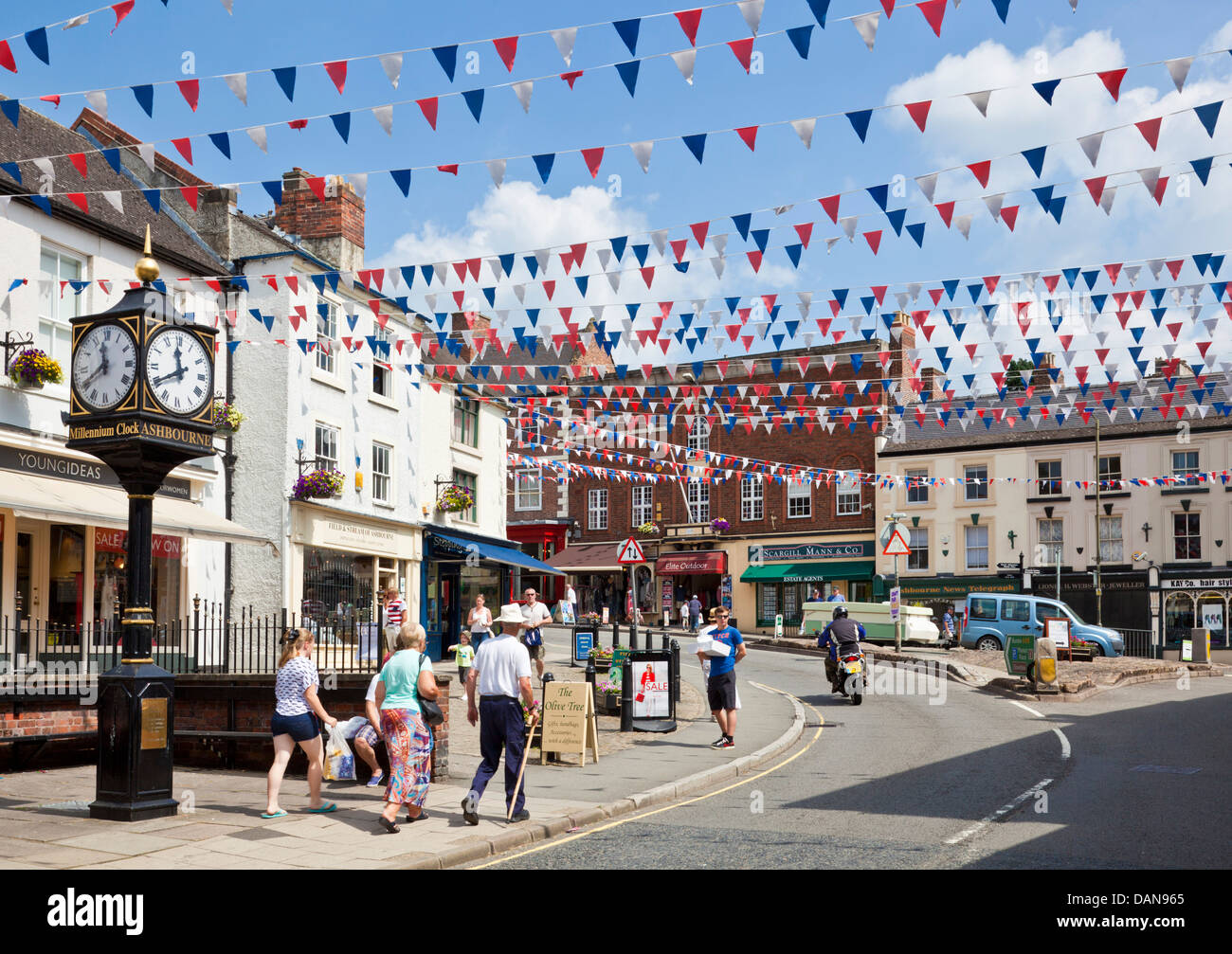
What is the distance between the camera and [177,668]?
17.8 m

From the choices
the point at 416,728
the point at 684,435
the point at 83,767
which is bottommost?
the point at 83,767

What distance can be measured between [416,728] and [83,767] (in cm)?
578

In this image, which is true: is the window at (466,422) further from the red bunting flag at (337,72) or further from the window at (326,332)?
the red bunting flag at (337,72)

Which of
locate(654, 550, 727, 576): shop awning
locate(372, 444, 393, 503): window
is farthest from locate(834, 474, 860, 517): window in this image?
locate(372, 444, 393, 503): window

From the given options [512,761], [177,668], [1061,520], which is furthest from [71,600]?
[1061,520]

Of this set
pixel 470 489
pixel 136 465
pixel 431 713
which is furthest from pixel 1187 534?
pixel 136 465

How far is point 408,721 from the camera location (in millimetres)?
9438

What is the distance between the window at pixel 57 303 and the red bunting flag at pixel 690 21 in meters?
12.1

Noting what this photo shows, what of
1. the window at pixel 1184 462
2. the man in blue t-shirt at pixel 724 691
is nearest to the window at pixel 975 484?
the window at pixel 1184 462

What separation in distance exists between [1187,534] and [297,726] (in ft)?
134

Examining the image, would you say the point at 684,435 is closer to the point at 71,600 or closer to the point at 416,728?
the point at 71,600

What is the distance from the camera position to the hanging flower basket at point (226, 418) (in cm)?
2145
